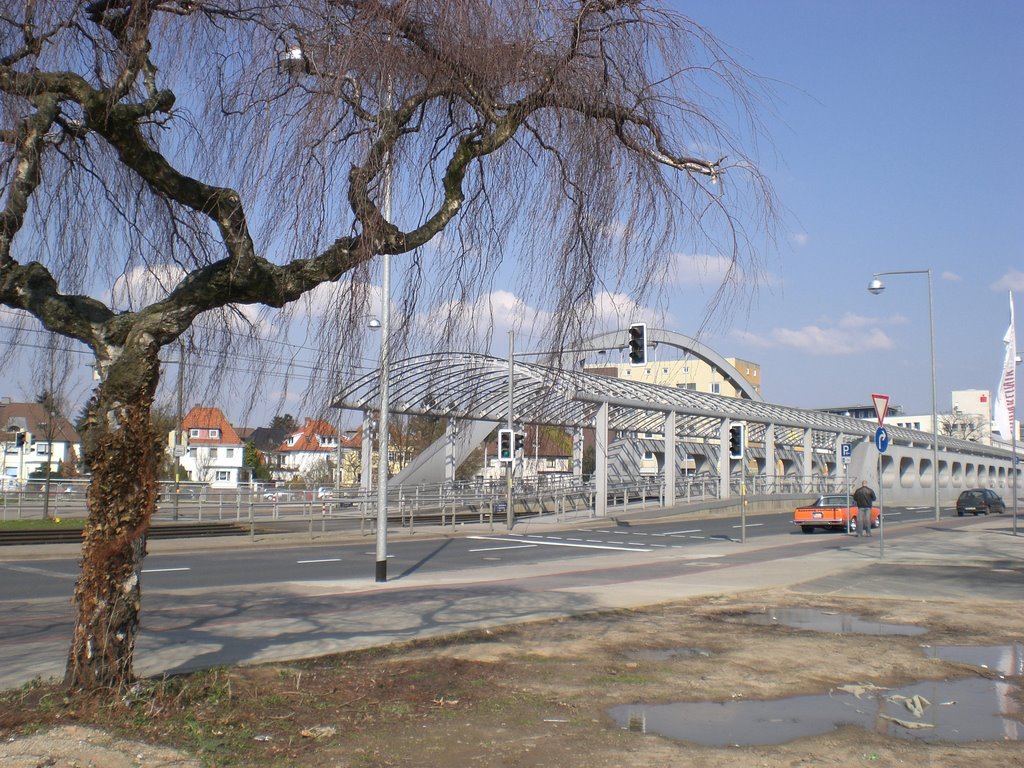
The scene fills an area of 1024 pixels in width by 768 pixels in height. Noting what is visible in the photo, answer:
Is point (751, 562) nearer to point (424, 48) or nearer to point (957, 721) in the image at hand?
point (957, 721)

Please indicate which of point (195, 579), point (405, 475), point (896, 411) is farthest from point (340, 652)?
point (896, 411)

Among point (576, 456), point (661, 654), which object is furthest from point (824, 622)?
point (576, 456)

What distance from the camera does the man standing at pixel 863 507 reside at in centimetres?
3084

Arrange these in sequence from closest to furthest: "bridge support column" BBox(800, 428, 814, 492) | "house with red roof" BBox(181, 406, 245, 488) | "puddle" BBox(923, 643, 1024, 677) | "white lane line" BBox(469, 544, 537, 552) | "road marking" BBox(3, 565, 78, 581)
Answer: "house with red roof" BBox(181, 406, 245, 488) → "puddle" BBox(923, 643, 1024, 677) → "road marking" BBox(3, 565, 78, 581) → "white lane line" BBox(469, 544, 537, 552) → "bridge support column" BBox(800, 428, 814, 492)

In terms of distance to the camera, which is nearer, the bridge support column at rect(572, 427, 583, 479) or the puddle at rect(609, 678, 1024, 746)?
the puddle at rect(609, 678, 1024, 746)

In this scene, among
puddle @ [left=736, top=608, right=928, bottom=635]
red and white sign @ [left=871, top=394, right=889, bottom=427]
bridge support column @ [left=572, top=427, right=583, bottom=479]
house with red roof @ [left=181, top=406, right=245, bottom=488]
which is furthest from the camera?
bridge support column @ [left=572, top=427, right=583, bottom=479]

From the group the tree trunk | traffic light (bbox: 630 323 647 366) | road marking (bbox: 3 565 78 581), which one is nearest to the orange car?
road marking (bbox: 3 565 78 581)

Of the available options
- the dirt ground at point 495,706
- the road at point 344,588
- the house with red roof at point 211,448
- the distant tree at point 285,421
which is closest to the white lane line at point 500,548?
the road at point 344,588

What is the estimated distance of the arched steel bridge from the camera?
23.6 feet

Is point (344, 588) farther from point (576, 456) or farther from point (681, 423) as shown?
point (681, 423)

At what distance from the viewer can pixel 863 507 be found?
102ft

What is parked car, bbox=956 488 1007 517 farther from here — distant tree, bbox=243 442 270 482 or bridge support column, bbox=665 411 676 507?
distant tree, bbox=243 442 270 482

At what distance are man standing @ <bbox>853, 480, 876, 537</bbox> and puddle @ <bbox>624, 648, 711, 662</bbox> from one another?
22908 millimetres

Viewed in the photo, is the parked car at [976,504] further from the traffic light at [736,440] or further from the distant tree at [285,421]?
the distant tree at [285,421]
